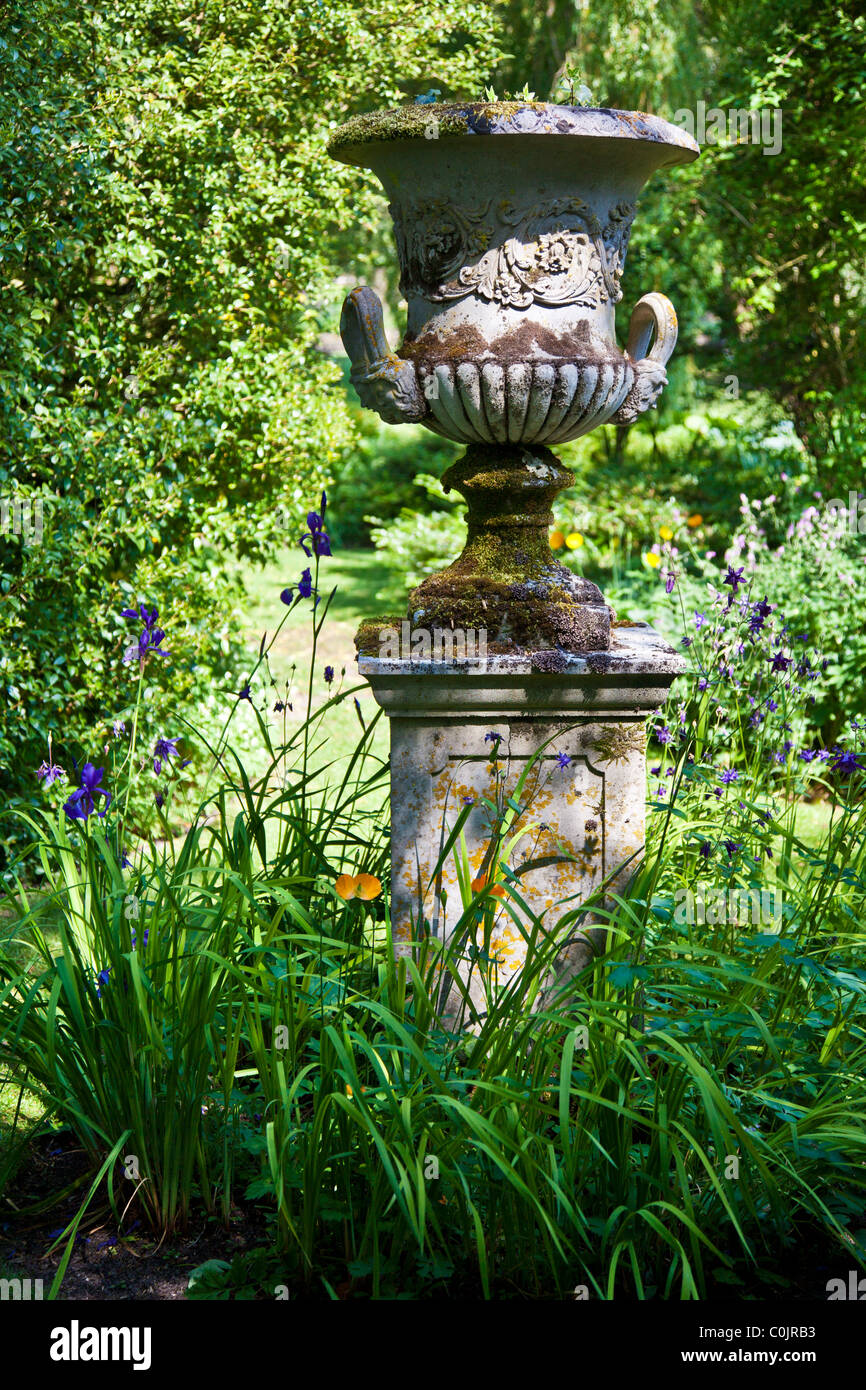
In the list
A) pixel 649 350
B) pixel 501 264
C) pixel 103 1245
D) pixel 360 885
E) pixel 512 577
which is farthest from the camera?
pixel 649 350

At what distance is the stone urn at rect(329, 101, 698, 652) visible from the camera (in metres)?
2.92

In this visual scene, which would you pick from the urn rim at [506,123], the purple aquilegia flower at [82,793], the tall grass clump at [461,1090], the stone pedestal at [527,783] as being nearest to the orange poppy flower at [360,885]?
the tall grass clump at [461,1090]

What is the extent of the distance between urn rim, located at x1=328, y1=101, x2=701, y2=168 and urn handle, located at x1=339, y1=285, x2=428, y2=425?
14.5 inches

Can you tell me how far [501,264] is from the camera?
3.01 metres

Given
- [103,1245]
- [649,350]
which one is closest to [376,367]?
[649,350]

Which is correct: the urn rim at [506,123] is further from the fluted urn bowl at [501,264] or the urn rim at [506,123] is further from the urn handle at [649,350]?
the urn handle at [649,350]

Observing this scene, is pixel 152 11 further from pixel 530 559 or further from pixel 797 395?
pixel 797 395

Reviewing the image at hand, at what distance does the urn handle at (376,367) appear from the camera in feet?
10.1

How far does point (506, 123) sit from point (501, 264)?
32 centimetres

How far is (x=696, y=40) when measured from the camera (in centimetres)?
943

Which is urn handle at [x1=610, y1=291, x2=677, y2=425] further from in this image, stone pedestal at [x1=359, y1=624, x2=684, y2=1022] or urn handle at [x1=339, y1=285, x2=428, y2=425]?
stone pedestal at [x1=359, y1=624, x2=684, y2=1022]

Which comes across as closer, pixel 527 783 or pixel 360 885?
pixel 360 885

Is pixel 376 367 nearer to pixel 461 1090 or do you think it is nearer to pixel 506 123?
pixel 506 123
